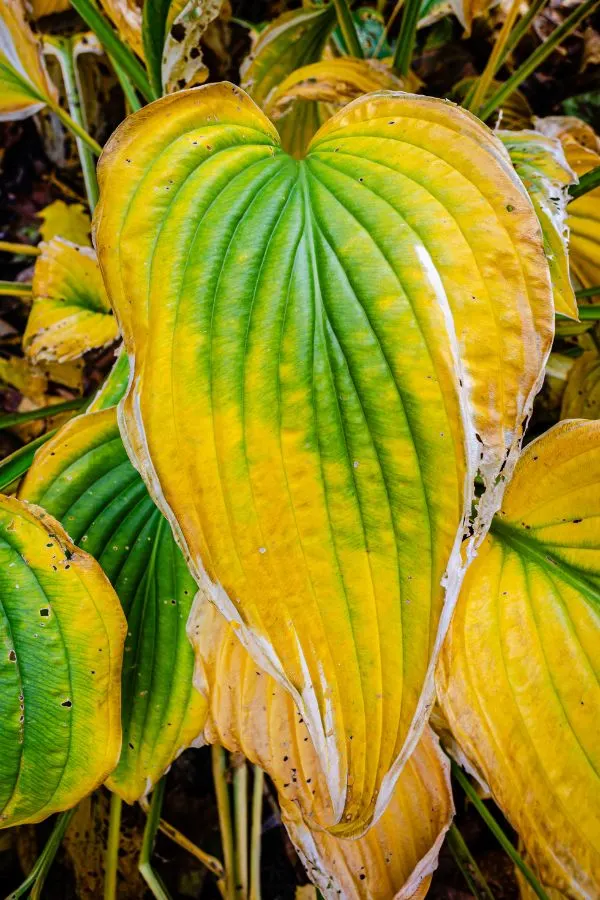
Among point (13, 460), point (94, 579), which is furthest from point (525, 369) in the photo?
point (13, 460)

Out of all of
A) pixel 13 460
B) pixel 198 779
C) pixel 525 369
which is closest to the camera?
pixel 525 369

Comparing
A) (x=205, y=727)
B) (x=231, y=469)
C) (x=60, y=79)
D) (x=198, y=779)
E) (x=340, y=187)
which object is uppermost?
(x=60, y=79)

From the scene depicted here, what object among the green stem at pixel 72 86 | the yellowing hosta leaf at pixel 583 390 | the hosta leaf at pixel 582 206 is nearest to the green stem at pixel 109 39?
the green stem at pixel 72 86

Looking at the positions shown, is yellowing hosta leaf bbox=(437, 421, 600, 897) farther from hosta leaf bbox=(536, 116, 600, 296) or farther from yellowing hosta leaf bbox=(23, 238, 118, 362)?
yellowing hosta leaf bbox=(23, 238, 118, 362)

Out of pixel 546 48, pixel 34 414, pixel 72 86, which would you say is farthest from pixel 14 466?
pixel 546 48

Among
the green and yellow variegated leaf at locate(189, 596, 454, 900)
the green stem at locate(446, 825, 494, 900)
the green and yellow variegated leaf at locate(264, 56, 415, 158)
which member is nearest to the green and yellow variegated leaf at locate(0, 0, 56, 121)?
the green and yellow variegated leaf at locate(264, 56, 415, 158)

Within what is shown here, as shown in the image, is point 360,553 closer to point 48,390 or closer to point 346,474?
point 346,474
